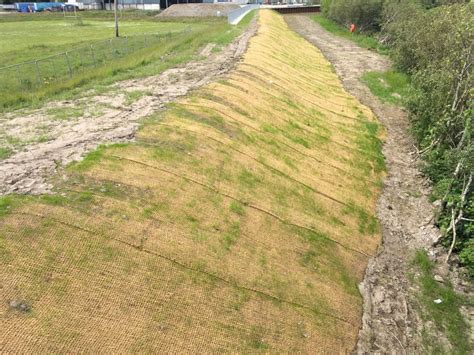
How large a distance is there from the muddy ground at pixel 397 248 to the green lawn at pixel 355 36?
18.0 metres

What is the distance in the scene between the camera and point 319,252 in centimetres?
1047

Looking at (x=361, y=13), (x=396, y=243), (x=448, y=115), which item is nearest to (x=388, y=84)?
(x=448, y=115)

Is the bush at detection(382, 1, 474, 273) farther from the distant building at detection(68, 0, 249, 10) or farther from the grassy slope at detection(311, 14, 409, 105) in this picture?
the distant building at detection(68, 0, 249, 10)

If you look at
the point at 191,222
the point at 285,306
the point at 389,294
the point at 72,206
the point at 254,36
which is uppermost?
the point at 254,36

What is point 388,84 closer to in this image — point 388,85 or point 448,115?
point 388,85

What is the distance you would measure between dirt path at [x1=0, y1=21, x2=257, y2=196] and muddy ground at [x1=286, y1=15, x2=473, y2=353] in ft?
27.0

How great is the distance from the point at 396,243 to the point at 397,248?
0.23 metres

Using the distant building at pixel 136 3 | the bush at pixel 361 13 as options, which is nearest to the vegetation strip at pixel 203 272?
the bush at pixel 361 13

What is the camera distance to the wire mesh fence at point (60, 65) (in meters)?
21.9

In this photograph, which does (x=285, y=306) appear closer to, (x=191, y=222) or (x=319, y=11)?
(x=191, y=222)

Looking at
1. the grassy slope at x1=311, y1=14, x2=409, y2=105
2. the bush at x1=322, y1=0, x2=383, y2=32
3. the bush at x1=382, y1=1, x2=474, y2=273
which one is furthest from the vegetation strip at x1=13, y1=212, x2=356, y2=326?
the bush at x1=322, y1=0, x2=383, y2=32

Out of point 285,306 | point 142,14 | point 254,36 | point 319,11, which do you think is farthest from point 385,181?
point 142,14

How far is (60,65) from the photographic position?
27.8 m

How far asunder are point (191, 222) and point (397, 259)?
645 cm
